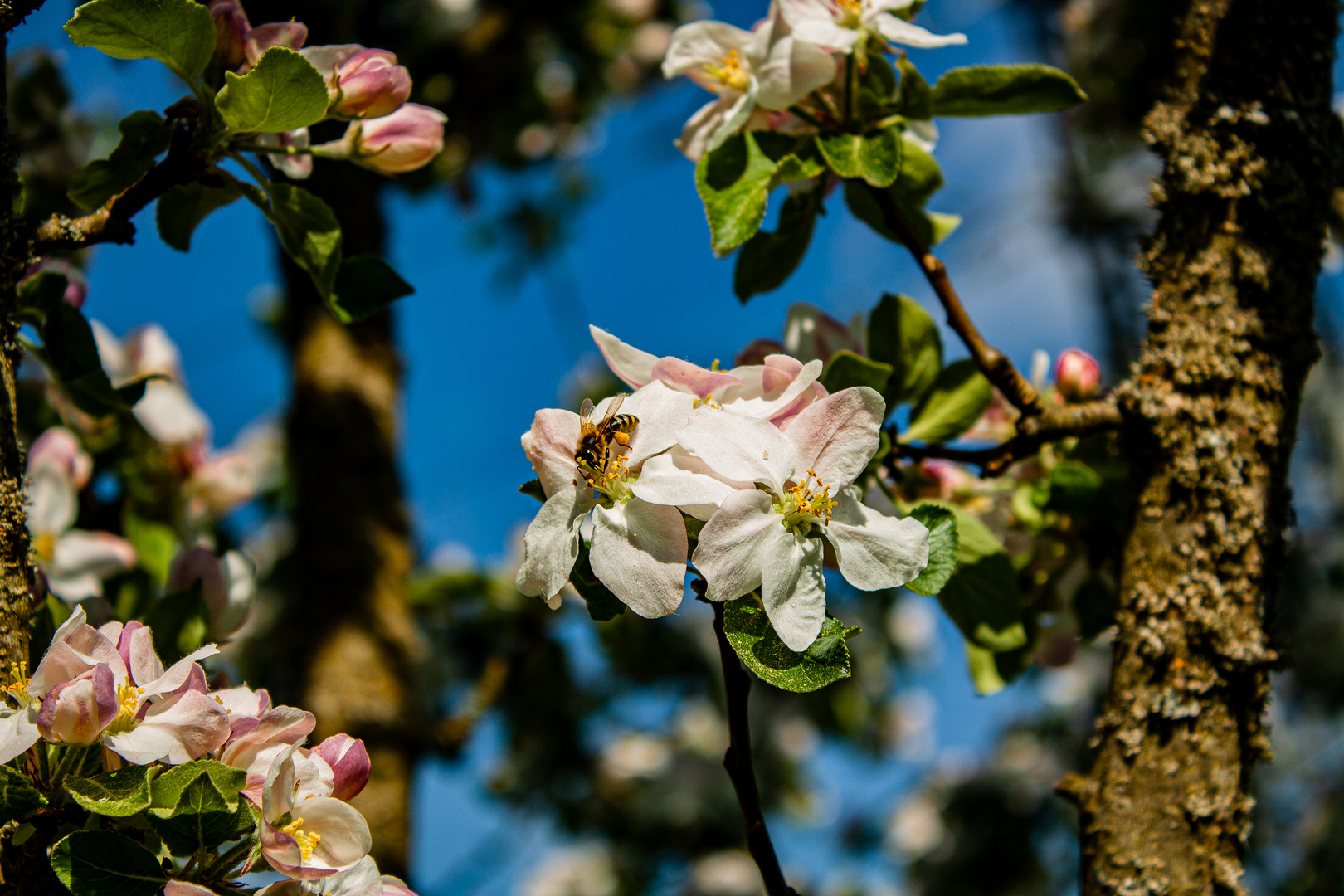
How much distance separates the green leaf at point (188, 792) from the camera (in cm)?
54

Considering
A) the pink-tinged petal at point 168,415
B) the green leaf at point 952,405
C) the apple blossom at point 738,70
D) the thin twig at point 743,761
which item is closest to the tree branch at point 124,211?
the apple blossom at point 738,70

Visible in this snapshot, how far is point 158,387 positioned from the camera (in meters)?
1.52

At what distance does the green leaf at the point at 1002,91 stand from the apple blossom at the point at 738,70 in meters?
0.11

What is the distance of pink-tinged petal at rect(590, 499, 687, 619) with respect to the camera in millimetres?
558

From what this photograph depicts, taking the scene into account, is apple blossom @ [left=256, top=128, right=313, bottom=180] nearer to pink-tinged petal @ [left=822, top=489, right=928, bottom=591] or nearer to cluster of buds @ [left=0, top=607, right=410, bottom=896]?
cluster of buds @ [left=0, top=607, right=410, bottom=896]

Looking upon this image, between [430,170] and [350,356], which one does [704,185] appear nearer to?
[350,356]

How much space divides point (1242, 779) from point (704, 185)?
62cm

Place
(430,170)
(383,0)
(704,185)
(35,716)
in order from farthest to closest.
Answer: (430,170) → (383,0) → (704,185) → (35,716)

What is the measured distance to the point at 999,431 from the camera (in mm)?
962

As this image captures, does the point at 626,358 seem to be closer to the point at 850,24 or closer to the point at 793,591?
the point at 793,591

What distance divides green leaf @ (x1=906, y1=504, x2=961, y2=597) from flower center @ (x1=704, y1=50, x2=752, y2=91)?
38cm

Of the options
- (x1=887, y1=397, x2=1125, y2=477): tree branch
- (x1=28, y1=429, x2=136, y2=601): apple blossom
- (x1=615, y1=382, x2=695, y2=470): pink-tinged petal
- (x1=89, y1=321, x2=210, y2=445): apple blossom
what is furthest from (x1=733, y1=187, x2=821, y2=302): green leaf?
(x1=89, y1=321, x2=210, y2=445): apple blossom

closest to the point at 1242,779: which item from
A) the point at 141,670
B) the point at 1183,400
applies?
the point at 1183,400

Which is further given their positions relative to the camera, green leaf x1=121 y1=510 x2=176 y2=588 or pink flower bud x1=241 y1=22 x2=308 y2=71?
green leaf x1=121 y1=510 x2=176 y2=588
